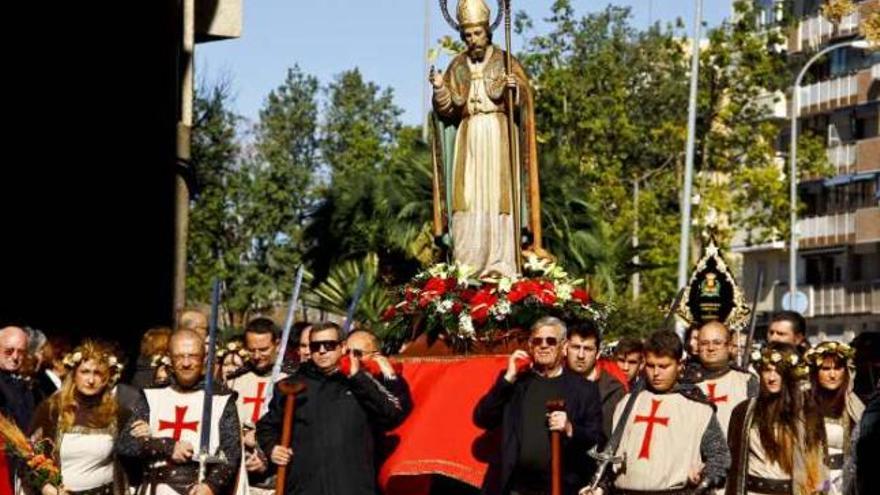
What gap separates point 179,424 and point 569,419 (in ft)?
6.90

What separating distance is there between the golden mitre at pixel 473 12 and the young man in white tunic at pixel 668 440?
5.62 metres

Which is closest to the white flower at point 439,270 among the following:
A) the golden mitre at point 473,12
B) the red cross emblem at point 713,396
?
the golden mitre at point 473,12

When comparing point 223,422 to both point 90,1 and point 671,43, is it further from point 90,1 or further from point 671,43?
point 671,43

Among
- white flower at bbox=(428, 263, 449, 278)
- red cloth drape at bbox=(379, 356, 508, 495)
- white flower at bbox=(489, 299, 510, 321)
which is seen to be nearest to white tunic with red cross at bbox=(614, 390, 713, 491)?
red cloth drape at bbox=(379, 356, 508, 495)

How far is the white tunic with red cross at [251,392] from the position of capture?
52.9ft

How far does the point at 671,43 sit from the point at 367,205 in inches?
596

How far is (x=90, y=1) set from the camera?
Result: 78.6ft

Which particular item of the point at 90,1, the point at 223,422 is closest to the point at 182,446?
the point at 223,422

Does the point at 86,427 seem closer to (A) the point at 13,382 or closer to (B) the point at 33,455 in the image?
(B) the point at 33,455

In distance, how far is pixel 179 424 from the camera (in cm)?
1423

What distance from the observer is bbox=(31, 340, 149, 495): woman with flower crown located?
47.2 ft

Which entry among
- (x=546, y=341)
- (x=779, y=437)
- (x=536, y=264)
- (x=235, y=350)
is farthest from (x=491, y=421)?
(x=536, y=264)

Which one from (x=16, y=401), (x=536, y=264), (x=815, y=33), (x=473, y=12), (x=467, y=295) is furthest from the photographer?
(x=815, y=33)

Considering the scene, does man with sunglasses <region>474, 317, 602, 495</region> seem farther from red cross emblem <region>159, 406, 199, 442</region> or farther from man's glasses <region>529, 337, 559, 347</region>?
red cross emblem <region>159, 406, 199, 442</region>
